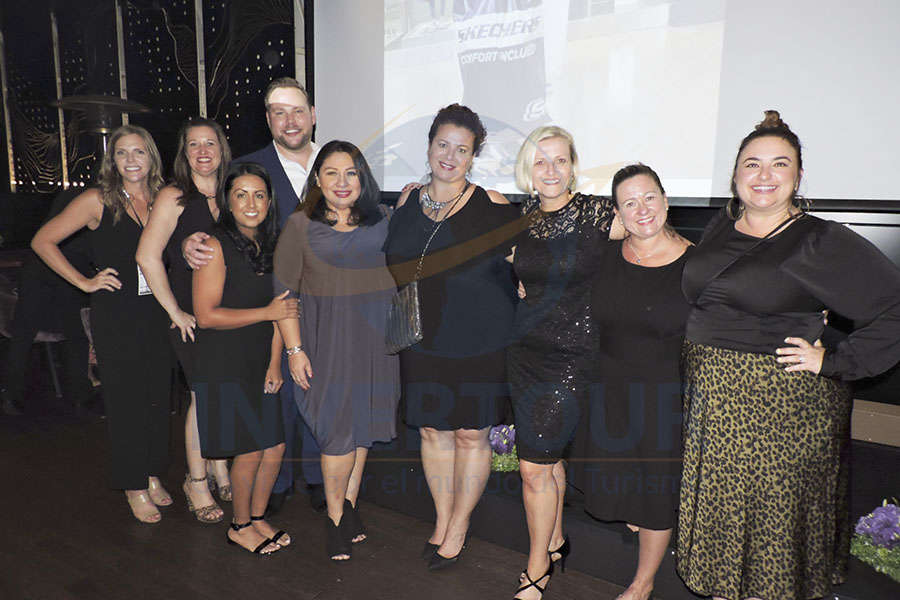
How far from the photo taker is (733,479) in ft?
5.62

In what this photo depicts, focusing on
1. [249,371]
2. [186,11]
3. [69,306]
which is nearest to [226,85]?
[186,11]

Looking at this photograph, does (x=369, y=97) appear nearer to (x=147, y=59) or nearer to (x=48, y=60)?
(x=147, y=59)

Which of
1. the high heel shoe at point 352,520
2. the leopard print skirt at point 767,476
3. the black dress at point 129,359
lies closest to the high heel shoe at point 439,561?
the high heel shoe at point 352,520

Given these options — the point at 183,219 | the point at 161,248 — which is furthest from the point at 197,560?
the point at 183,219

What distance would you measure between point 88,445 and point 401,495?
219 centimetres

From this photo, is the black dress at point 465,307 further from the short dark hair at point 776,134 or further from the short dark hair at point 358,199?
the short dark hair at point 776,134

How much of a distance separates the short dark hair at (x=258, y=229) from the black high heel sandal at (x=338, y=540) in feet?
3.59

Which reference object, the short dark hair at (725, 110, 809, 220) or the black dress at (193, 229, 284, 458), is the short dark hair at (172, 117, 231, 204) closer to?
the black dress at (193, 229, 284, 458)

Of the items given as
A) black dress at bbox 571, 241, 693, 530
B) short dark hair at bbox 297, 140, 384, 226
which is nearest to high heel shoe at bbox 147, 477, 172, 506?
short dark hair at bbox 297, 140, 384, 226

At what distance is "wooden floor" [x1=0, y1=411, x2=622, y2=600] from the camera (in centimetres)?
229

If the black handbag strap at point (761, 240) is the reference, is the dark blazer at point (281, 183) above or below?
above

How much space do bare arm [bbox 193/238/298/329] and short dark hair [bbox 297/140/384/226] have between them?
14.0 inches

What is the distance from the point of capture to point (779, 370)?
1.65 meters

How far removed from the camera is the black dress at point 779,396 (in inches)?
63.2
